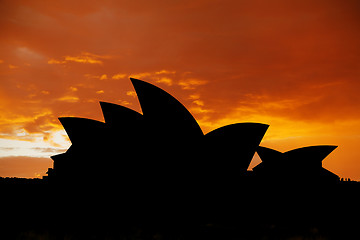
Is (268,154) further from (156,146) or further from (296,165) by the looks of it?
(156,146)

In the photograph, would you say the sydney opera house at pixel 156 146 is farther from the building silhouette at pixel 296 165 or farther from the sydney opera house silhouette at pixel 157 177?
the building silhouette at pixel 296 165

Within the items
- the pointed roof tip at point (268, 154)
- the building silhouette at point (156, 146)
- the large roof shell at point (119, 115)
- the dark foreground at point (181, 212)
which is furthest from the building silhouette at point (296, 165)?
the large roof shell at point (119, 115)

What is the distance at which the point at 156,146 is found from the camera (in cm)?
1673

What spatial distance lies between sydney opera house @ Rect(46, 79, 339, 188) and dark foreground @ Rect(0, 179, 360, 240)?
67 cm

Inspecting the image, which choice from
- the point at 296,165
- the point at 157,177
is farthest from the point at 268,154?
the point at 157,177

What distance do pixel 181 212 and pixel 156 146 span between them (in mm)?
3092

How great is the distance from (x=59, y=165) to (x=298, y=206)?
13.8 metres

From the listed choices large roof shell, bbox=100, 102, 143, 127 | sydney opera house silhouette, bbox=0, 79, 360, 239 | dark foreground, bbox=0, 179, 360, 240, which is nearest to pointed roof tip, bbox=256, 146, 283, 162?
dark foreground, bbox=0, 179, 360, 240

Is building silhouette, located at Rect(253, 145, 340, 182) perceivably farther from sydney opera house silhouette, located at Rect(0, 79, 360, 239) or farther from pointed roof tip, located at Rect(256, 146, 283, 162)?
sydney opera house silhouette, located at Rect(0, 79, 360, 239)

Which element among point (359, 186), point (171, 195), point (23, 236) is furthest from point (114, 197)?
point (359, 186)

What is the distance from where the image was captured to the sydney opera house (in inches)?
647

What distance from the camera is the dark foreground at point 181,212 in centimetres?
1394

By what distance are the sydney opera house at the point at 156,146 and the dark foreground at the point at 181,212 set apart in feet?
2.19

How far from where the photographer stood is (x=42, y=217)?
16.9 metres
